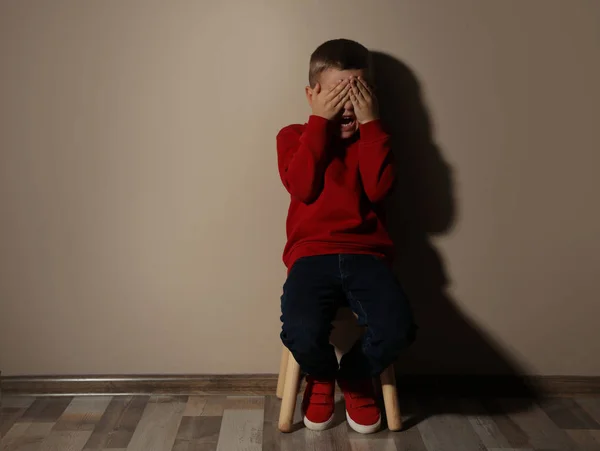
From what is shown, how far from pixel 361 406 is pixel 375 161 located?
50cm

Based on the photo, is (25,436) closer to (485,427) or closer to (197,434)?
(197,434)

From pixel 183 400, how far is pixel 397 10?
988 millimetres

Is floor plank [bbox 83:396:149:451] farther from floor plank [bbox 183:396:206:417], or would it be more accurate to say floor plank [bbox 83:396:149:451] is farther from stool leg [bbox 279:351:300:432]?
stool leg [bbox 279:351:300:432]

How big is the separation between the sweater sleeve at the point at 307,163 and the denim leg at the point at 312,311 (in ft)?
0.46

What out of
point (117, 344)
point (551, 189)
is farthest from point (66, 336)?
point (551, 189)

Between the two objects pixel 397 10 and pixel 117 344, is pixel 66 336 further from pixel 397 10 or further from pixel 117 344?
pixel 397 10

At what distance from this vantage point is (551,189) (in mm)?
1532

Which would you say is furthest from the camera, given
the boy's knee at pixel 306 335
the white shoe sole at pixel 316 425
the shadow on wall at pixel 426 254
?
the shadow on wall at pixel 426 254

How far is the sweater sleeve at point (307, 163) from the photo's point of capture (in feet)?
4.41

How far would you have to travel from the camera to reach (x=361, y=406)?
4.58ft

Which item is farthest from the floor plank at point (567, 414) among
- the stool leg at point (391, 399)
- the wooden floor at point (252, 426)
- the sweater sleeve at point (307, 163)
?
the sweater sleeve at point (307, 163)

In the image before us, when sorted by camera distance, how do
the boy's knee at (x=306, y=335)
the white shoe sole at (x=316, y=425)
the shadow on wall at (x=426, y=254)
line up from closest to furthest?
1. the boy's knee at (x=306, y=335)
2. the white shoe sole at (x=316, y=425)
3. the shadow on wall at (x=426, y=254)

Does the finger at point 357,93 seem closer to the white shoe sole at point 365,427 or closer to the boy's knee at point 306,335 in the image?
the boy's knee at point 306,335

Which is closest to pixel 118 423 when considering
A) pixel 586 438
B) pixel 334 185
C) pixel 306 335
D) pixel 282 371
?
pixel 282 371
